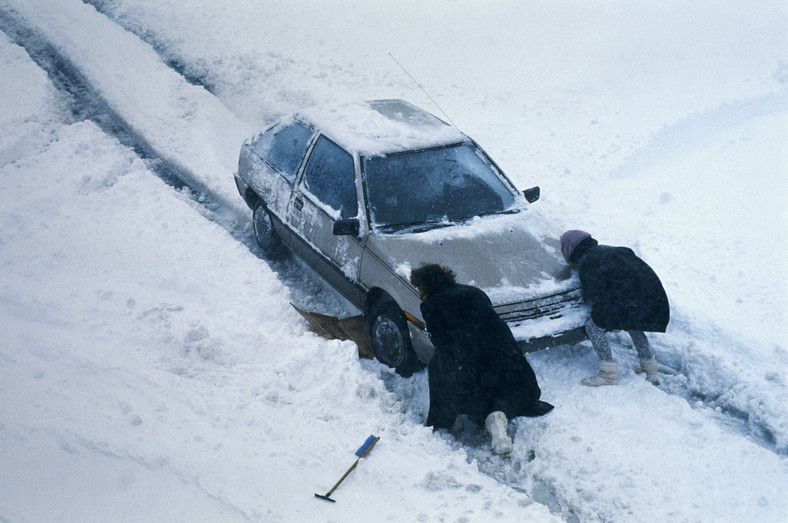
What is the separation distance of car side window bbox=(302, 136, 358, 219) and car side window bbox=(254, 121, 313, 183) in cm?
21

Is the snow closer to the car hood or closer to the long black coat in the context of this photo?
the long black coat

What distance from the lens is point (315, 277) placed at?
256 inches

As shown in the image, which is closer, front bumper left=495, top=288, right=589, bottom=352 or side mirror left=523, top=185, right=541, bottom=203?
front bumper left=495, top=288, right=589, bottom=352

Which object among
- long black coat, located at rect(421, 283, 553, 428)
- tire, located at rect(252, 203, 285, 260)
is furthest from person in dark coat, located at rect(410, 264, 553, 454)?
tire, located at rect(252, 203, 285, 260)

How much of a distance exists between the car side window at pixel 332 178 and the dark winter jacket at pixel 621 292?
1910 mm

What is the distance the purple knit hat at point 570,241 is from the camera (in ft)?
16.4

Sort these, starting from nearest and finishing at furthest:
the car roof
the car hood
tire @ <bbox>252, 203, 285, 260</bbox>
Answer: the car hood, the car roof, tire @ <bbox>252, 203, 285, 260</bbox>

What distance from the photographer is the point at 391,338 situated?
5.07 metres

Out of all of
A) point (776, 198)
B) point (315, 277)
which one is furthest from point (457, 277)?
point (776, 198)

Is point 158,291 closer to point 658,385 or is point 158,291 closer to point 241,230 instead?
point 241,230

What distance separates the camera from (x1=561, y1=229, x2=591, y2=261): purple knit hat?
197 inches

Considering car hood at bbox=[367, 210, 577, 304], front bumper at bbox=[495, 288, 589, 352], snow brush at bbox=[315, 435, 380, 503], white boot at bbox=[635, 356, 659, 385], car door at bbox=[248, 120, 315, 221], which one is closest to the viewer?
snow brush at bbox=[315, 435, 380, 503]

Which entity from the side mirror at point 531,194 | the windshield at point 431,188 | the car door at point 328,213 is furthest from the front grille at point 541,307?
the side mirror at point 531,194

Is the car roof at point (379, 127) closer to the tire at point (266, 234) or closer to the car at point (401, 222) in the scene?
the car at point (401, 222)
